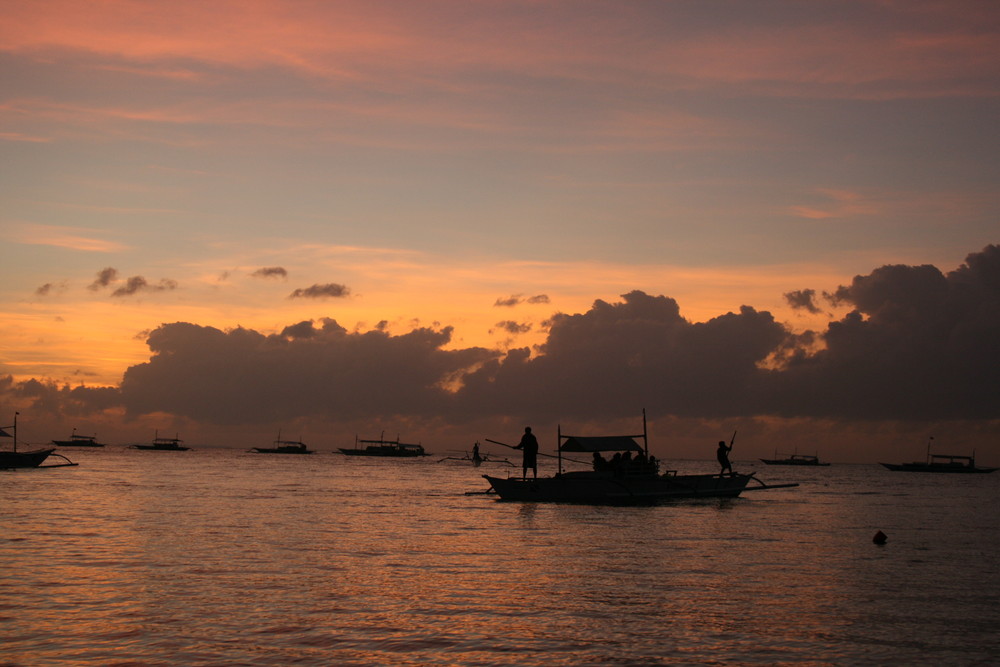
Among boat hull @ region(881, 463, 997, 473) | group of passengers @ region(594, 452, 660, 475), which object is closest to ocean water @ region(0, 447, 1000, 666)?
group of passengers @ region(594, 452, 660, 475)

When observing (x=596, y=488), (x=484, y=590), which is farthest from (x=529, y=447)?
(x=484, y=590)

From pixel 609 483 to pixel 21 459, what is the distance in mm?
55847

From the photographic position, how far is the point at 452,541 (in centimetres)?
2862

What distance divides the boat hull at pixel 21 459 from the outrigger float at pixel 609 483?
47.9m

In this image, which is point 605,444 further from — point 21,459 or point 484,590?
point 21,459

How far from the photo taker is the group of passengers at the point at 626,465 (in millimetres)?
45375

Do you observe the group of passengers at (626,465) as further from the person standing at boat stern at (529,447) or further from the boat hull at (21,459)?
the boat hull at (21,459)

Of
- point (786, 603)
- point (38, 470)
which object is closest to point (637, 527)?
point (786, 603)

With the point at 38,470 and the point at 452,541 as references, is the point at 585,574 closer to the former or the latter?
the point at 452,541

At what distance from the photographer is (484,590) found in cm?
1931

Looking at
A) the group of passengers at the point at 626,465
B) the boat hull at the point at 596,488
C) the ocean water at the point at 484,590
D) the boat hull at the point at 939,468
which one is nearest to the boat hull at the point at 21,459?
the ocean water at the point at 484,590

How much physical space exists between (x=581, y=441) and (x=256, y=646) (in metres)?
35.5

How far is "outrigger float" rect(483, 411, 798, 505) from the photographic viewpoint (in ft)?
144

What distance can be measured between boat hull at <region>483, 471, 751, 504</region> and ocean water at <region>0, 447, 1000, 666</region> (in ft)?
17.5
